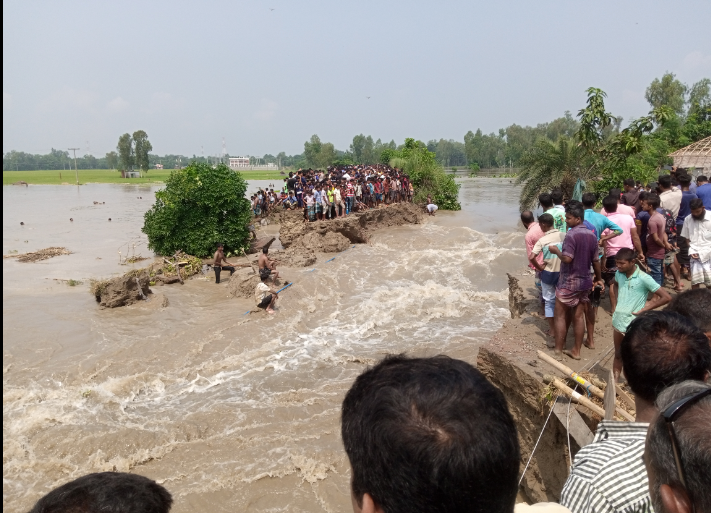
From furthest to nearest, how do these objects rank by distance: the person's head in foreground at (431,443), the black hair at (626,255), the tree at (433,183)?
the tree at (433,183)
the black hair at (626,255)
the person's head in foreground at (431,443)

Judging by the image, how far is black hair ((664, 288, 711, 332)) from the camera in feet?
9.76

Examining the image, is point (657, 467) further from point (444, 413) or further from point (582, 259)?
point (582, 259)

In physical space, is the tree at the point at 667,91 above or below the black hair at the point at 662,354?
above

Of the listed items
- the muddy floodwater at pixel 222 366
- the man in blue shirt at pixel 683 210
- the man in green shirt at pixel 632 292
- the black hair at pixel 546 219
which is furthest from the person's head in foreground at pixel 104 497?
the man in blue shirt at pixel 683 210

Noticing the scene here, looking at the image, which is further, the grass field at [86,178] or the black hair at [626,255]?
the grass field at [86,178]

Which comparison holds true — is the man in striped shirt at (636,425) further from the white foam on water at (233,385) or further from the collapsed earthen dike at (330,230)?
the collapsed earthen dike at (330,230)

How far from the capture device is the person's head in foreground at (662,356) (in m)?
2.30

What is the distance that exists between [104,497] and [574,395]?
3.45 m

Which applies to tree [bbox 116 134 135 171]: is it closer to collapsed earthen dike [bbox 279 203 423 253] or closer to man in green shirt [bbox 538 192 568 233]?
collapsed earthen dike [bbox 279 203 423 253]

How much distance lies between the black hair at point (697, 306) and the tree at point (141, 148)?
8879 cm

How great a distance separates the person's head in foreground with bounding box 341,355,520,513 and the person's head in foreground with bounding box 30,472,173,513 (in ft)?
2.30

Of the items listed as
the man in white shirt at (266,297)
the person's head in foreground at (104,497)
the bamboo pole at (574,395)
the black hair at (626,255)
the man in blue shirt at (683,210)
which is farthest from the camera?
the man in white shirt at (266,297)

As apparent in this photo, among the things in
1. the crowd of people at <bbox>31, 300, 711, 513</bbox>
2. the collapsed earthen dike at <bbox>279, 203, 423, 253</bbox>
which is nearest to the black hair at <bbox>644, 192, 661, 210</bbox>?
the crowd of people at <bbox>31, 300, 711, 513</bbox>

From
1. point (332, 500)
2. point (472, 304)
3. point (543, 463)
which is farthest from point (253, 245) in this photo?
point (543, 463)
